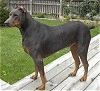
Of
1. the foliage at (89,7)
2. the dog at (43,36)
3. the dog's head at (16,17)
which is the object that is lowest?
the foliage at (89,7)

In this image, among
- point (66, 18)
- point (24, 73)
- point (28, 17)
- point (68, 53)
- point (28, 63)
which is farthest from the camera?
point (66, 18)

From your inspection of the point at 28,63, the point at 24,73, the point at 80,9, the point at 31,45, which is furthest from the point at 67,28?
the point at 80,9

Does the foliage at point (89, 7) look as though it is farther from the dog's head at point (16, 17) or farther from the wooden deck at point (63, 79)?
the dog's head at point (16, 17)

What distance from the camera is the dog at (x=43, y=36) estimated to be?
13.0ft

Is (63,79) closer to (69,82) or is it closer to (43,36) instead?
(69,82)

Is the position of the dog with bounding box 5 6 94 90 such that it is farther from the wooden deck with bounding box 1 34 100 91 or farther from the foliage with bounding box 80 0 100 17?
the foliage with bounding box 80 0 100 17

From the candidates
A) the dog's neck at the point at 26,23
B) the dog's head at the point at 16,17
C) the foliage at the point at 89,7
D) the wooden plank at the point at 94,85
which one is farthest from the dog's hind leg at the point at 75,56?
the foliage at the point at 89,7

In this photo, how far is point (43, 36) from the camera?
423cm

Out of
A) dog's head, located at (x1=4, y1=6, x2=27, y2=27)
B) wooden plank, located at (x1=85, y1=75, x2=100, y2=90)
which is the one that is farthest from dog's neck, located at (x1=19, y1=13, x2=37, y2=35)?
wooden plank, located at (x1=85, y1=75, x2=100, y2=90)

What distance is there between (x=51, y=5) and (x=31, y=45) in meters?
10.8

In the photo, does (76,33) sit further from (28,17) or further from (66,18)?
(66,18)

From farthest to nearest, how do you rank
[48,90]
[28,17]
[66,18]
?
[66,18] → [48,90] → [28,17]

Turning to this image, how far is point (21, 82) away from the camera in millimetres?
4688

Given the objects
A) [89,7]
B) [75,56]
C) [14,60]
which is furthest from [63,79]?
[89,7]
